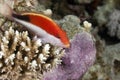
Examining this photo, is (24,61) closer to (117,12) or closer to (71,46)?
(71,46)

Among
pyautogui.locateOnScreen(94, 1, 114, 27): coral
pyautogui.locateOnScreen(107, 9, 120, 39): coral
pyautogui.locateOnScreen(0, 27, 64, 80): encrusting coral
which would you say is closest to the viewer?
pyautogui.locateOnScreen(0, 27, 64, 80): encrusting coral

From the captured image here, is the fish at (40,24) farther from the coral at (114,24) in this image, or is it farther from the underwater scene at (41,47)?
the coral at (114,24)

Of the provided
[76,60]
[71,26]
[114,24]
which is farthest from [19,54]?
[114,24]

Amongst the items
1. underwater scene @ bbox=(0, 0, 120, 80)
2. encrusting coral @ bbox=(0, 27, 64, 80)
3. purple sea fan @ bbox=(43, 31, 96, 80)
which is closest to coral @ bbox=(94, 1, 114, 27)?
underwater scene @ bbox=(0, 0, 120, 80)

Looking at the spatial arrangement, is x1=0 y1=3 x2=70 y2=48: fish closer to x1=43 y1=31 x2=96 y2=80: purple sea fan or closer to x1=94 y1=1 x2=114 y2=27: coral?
x1=43 y1=31 x2=96 y2=80: purple sea fan

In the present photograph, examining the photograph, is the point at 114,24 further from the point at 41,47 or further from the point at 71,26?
the point at 41,47

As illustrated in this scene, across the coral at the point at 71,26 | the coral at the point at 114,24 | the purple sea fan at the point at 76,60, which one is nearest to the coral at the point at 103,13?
the coral at the point at 114,24

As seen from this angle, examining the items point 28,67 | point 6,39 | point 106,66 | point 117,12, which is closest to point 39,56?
point 28,67
